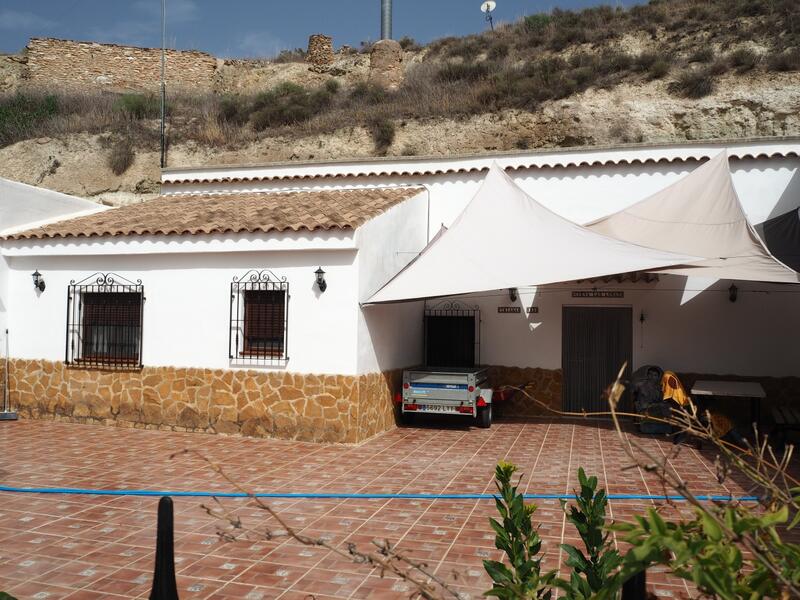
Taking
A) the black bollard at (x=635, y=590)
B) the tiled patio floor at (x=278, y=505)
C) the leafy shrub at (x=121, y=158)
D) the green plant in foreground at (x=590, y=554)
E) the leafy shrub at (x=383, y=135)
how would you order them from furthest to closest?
1. the leafy shrub at (x=383, y=135)
2. the leafy shrub at (x=121, y=158)
3. the tiled patio floor at (x=278, y=505)
4. the green plant in foreground at (x=590, y=554)
5. the black bollard at (x=635, y=590)

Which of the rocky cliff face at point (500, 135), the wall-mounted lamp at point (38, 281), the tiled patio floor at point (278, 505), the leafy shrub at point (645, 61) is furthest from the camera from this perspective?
the leafy shrub at point (645, 61)

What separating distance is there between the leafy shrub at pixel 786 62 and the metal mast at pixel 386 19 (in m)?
15.1

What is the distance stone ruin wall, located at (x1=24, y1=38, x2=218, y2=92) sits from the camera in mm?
27422

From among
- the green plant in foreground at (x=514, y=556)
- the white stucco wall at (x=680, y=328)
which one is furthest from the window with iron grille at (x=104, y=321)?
the green plant in foreground at (x=514, y=556)

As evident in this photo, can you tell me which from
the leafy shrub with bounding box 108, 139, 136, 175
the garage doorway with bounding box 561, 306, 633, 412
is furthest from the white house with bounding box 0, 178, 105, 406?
the garage doorway with bounding box 561, 306, 633, 412

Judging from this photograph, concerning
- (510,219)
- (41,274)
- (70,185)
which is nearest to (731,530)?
(510,219)

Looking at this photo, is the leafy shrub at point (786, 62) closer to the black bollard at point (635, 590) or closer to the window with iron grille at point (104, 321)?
the window with iron grille at point (104, 321)

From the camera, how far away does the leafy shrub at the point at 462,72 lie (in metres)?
22.3

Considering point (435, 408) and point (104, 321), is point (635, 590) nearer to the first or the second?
point (435, 408)

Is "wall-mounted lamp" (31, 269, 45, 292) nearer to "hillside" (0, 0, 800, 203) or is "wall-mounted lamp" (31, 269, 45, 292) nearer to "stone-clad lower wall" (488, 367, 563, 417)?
"hillside" (0, 0, 800, 203)

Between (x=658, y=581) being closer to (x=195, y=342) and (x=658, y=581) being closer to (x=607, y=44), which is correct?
(x=195, y=342)

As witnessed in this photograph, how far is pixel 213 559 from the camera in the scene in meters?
4.96

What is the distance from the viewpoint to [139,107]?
21047mm

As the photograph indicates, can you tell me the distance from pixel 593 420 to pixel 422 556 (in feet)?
24.1
